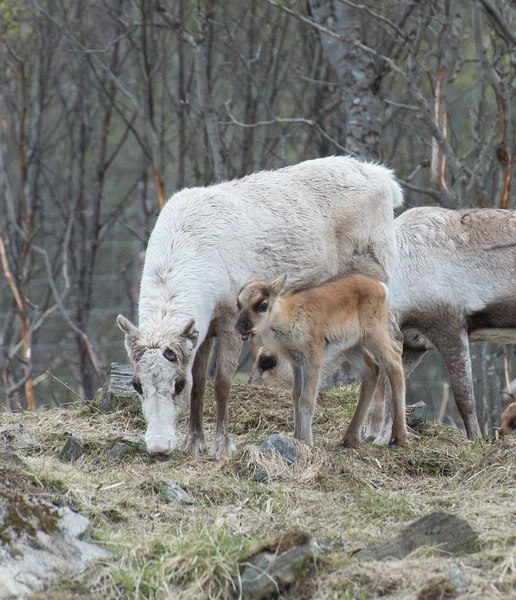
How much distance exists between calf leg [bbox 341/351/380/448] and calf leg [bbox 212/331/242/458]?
86 centimetres

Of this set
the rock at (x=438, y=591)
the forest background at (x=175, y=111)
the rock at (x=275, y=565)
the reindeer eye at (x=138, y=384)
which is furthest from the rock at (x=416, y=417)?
the rock at (x=438, y=591)

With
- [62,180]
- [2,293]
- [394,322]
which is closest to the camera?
[394,322]

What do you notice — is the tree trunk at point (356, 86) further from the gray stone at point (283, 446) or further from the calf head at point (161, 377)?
the gray stone at point (283, 446)

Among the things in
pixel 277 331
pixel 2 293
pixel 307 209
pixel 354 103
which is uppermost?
pixel 354 103

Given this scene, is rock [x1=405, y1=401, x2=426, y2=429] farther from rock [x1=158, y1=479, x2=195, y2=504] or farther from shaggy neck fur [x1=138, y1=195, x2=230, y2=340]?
rock [x1=158, y1=479, x2=195, y2=504]

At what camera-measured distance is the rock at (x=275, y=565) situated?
4.13 meters

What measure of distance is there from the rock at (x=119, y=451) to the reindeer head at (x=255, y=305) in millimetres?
1132

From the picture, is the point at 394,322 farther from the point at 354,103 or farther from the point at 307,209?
the point at 354,103

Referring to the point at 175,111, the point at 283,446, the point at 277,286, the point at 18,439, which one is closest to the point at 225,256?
the point at 277,286

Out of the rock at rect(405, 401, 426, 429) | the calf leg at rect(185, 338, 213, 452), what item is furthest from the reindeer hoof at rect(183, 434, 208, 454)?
the rock at rect(405, 401, 426, 429)

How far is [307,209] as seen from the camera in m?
7.86

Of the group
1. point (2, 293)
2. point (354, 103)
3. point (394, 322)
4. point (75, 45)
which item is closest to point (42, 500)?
point (394, 322)

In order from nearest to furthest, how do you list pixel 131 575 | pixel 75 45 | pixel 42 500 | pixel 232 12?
1. pixel 131 575
2. pixel 42 500
3. pixel 75 45
4. pixel 232 12

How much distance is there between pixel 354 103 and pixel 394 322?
3256 millimetres
